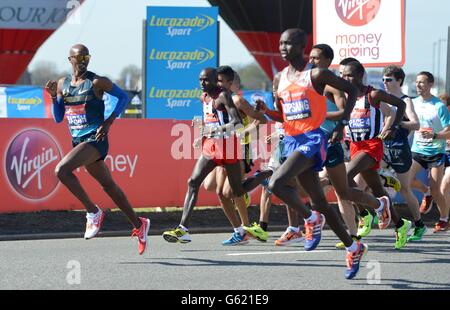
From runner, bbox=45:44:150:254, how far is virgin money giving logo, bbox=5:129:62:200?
3.94 m

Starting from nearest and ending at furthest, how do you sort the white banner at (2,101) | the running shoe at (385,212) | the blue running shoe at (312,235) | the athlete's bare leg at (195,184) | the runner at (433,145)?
1. the blue running shoe at (312,235)
2. the athlete's bare leg at (195,184)
3. the running shoe at (385,212)
4. the runner at (433,145)
5. the white banner at (2,101)

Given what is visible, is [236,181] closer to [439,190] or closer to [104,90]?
[104,90]

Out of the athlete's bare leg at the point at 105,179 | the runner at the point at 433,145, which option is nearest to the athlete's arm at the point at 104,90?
the athlete's bare leg at the point at 105,179

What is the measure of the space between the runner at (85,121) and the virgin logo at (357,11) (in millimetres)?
7225

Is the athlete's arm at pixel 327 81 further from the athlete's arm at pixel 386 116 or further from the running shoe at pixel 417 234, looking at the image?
the running shoe at pixel 417 234

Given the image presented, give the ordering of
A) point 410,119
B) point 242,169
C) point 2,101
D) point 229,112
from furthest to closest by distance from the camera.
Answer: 1. point 2,101
2. point 410,119
3. point 242,169
4. point 229,112

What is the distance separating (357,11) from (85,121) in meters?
7.70

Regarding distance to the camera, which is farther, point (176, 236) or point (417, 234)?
point (417, 234)

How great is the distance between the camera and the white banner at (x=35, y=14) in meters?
37.4

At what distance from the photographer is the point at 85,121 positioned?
10562 millimetres

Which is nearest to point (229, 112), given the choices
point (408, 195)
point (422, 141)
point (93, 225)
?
point (93, 225)

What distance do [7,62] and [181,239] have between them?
2754 centimetres

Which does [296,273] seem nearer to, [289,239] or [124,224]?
[289,239]

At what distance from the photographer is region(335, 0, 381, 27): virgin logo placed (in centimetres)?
1703
